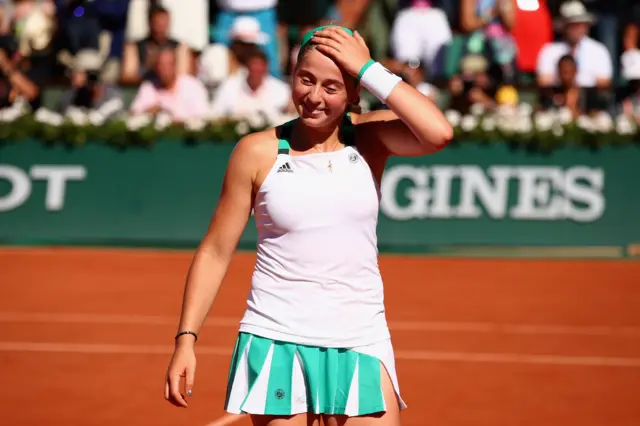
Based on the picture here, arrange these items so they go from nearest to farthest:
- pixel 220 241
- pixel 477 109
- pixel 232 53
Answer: pixel 220 241, pixel 477 109, pixel 232 53

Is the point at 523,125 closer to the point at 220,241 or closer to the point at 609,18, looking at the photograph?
the point at 609,18

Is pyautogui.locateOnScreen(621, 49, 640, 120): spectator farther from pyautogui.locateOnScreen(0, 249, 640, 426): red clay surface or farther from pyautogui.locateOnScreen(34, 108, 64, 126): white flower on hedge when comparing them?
pyautogui.locateOnScreen(34, 108, 64, 126): white flower on hedge

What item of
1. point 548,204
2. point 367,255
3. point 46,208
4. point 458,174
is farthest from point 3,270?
point 367,255

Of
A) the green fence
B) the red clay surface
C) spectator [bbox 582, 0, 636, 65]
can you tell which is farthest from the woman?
spectator [bbox 582, 0, 636, 65]

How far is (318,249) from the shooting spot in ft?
12.3

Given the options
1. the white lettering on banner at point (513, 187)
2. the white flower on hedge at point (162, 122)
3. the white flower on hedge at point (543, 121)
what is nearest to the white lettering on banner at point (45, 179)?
the white flower on hedge at point (162, 122)

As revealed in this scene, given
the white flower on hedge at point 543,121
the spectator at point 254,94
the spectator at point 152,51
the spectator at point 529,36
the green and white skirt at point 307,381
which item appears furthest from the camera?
the spectator at point 529,36

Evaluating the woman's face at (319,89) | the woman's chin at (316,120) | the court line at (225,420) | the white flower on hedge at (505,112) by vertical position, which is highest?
the white flower on hedge at (505,112)

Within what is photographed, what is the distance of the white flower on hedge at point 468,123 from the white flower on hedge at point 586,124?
123cm

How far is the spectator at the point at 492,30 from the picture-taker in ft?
54.6

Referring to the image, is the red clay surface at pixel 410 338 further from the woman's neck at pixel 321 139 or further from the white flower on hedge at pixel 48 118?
the woman's neck at pixel 321 139

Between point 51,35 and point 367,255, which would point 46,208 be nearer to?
point 51,35

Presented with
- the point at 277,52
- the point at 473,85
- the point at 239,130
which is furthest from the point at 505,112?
the point at 277,52

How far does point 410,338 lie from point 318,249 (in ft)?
19.8
